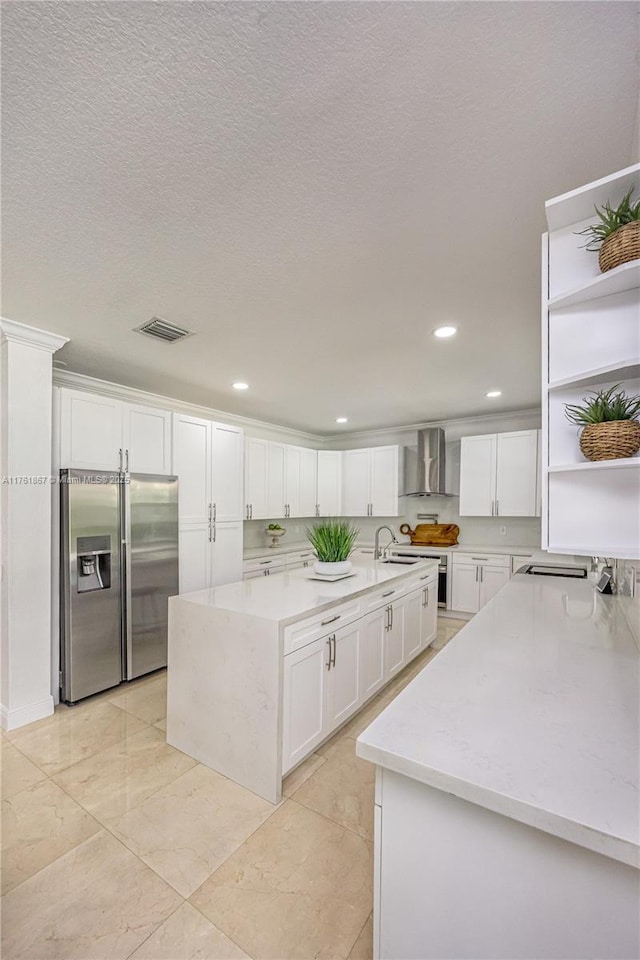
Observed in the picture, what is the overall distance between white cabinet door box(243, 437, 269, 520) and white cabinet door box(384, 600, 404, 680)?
237 centimetres

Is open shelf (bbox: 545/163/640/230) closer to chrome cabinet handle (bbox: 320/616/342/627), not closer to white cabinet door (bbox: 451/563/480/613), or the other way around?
chrome cabinet handle (bbox: 320/616/342/627)

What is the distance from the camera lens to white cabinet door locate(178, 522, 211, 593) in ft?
12.6

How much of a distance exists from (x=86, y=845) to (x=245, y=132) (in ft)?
9.03

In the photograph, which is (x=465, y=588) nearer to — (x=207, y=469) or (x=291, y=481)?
(x=291, y=481)

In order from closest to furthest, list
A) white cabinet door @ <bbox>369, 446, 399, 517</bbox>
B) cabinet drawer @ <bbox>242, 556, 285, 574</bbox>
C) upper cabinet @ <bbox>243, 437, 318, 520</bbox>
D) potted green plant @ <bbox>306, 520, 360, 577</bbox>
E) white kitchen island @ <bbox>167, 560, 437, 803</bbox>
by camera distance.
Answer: white kitchen island @ <bbox>167, 560, 437, 803</bbox> < potted green plant @ <bbox>306, 520, 360, 577</bbox> < cabinet drawer @ <bbox>242, 556, 285, 574</bbox> < upper cabinet @ <bbox>243, 437, 318, 520</bbox> < white cabinet door @ <bbox>369, 446, 399, 517</bbox>

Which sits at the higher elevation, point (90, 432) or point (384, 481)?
point (90, 432)

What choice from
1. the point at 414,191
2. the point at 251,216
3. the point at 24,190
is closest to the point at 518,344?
the point at 414,191

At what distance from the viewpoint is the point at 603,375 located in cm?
106

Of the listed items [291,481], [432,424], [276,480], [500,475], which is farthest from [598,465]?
[432,424]

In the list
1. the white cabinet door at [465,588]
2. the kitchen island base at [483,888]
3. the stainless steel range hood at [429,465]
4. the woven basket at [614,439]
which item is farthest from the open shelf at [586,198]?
the stainless steel range hood at [429,465]

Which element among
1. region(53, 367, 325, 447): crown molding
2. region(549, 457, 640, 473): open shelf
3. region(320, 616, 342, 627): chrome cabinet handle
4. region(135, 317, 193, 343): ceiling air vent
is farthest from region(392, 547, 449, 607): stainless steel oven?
region(549, 457, 640, 473): open shelf

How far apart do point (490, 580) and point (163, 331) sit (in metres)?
4.32

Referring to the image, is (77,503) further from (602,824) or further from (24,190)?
(602,824)

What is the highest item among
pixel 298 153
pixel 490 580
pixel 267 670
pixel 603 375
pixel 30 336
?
pixel 298 153
